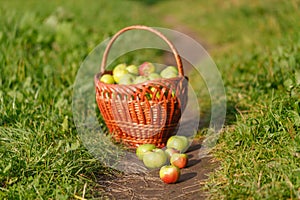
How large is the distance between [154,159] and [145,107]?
422 millimetres

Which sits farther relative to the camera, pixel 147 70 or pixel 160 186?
pixel 147 70

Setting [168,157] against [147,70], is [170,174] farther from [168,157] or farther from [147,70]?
[147,70]

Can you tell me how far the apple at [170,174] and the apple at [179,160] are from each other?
0.70ft

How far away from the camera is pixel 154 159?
3.31 metres

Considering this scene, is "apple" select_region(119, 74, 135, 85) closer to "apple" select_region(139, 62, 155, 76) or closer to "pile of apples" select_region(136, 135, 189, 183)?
"apple" select_region(139, 62, 155, 76)

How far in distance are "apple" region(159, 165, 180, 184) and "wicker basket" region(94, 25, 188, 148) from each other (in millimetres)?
566

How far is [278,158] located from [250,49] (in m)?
3.79

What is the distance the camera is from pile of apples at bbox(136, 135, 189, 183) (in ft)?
10.1

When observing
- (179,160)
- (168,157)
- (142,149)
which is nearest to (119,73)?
Answer: (142,149)

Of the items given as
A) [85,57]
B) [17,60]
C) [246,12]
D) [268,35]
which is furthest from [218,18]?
[17,60]

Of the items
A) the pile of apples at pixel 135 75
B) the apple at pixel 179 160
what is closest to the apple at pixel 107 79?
the pile of apples at pixel 135 75

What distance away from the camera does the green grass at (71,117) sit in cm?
281

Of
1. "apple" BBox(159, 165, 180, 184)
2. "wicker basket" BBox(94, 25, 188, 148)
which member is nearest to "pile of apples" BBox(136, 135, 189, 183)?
"apple" BBox(159, 165, 180, 184)

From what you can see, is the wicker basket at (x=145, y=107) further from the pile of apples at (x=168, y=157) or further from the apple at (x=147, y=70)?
the apple at (x=147, y=70)
